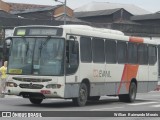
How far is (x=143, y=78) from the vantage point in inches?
1084

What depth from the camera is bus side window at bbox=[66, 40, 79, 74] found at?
68.5 feet

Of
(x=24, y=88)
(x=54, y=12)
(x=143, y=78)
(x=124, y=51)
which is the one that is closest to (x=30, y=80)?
(x=24, y=88)

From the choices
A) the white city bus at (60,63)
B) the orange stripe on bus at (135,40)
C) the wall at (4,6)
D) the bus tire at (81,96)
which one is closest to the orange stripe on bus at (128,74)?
the orange stripe on bus at (135,40)

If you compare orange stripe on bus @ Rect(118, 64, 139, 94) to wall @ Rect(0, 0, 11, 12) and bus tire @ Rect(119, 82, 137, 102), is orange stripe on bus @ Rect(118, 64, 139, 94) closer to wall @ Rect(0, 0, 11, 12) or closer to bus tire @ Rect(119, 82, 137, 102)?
bus tire @ Rect(119, 82, 137, 102)

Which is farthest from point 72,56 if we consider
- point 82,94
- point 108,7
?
point 108,7

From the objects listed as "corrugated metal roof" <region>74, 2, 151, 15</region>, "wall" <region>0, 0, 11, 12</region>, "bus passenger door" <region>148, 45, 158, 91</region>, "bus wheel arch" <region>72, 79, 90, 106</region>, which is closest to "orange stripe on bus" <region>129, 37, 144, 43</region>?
"bus passenger door" <region>148, 45, 158, 91</region>

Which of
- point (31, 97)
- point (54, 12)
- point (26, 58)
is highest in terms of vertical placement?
point (54, 12)

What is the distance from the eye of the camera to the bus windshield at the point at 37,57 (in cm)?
2072

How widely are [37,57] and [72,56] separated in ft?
4.02

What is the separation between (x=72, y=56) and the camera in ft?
69.4

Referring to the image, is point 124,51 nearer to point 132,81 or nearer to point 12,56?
point 132,81

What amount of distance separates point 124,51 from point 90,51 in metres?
3.38

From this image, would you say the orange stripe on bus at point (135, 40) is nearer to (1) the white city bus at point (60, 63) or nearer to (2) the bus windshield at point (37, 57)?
(1) the white city bus at point (60, 63)

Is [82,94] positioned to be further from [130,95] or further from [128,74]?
[130,95]
